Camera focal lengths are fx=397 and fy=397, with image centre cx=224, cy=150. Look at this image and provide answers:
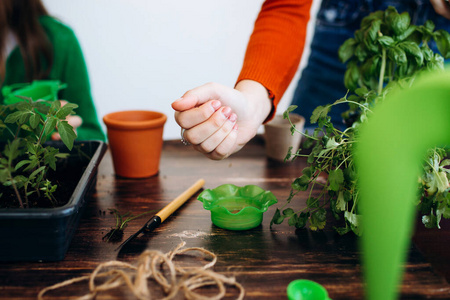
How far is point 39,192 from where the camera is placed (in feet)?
2.40

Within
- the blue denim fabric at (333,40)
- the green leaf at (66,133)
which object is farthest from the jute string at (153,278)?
the blue denim fabric at (333,40)

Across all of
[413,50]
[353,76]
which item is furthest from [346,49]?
[413,50]

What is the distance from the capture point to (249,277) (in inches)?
23.6

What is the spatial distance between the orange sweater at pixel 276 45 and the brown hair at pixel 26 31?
3.05 ft

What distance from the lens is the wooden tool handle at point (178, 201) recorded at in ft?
2.55

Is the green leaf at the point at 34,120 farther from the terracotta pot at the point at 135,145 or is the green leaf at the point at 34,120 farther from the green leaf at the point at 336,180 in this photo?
the green leaf at the point at 336,180

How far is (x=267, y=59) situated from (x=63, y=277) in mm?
776

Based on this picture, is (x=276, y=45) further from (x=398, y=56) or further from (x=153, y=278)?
(x=153, y=278)

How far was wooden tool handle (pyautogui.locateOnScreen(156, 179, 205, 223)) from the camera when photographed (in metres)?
0.78

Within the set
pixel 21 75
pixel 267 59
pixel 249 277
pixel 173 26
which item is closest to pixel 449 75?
pixel 249 277

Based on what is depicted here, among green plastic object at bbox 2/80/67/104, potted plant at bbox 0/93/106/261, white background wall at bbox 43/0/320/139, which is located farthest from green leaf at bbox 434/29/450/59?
white background wall at bbox 43/0/320/139

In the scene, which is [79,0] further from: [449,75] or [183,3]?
[449,75]

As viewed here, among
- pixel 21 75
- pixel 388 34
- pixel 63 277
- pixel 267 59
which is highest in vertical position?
pixel 388 34

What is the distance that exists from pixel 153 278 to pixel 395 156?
40cm
